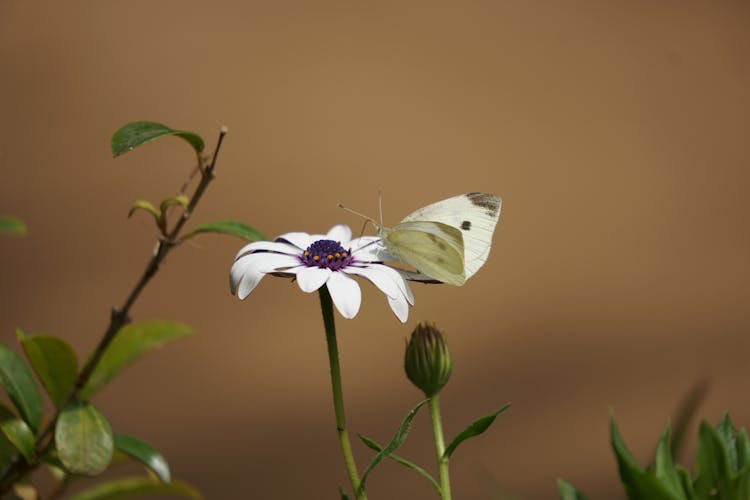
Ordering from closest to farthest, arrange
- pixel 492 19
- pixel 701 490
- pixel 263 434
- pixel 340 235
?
pixel 701 490 → pixel 340 235 → pixel 263 434 → pixel 492 19

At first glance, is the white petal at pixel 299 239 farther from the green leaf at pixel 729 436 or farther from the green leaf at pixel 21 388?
the green leaf at pixel 729 436

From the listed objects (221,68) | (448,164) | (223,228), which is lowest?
(223,228)

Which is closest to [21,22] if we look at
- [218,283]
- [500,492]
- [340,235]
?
[218,283]

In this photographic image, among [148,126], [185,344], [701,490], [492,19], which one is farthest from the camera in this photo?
[492,19]

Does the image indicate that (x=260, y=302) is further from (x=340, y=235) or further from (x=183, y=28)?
(x=340, y=235)

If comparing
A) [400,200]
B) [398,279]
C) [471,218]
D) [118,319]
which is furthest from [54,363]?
[400,200]

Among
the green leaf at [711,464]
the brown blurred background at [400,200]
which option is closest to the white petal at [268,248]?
the green leaf at [711,464]
